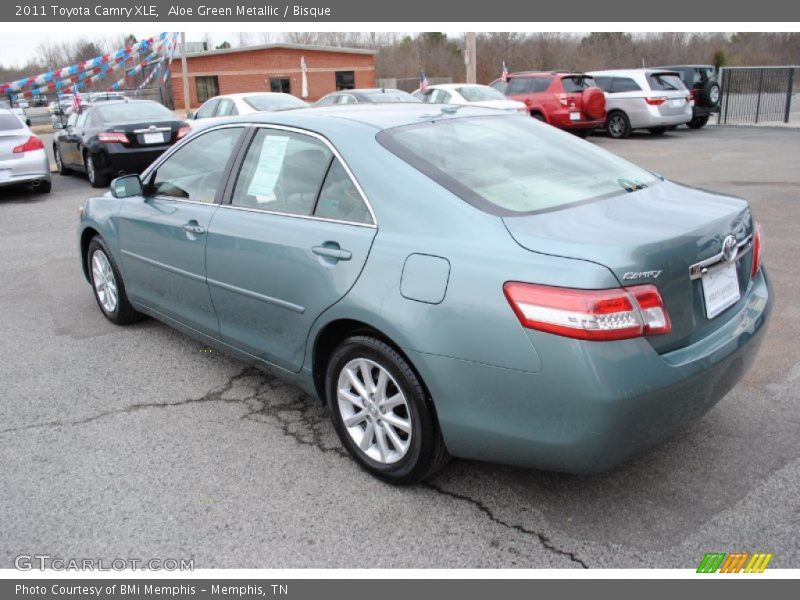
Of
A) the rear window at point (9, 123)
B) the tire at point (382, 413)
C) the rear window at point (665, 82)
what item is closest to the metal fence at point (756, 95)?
the rear window at point (665, 82)

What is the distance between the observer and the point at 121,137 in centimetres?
1234

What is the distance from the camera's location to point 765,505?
2938 mm

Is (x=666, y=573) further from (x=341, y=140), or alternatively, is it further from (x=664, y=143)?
(x=664, y=143)

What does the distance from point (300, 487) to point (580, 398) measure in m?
1.39

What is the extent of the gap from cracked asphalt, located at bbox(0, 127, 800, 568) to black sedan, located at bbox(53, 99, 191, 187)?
8.29 meters

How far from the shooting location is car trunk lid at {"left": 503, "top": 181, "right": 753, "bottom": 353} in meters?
2.58

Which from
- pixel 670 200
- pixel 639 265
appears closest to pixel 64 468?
pixel 639 265

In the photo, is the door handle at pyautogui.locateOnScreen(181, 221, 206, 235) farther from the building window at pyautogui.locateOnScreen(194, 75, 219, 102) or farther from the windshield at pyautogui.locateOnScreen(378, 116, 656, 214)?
the building window at pyautogui.locateOnScreen(194, 75, 219, 102)

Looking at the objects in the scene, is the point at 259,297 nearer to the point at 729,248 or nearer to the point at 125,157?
the point at 729,248

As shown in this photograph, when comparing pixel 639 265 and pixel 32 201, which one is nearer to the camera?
pixel 639 265

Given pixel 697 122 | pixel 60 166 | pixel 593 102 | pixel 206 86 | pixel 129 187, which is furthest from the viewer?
pixel 206 86

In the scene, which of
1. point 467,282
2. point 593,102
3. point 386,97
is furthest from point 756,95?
point 467,282

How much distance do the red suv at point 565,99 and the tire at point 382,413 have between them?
15387 mm

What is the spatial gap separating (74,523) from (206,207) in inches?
71.9
